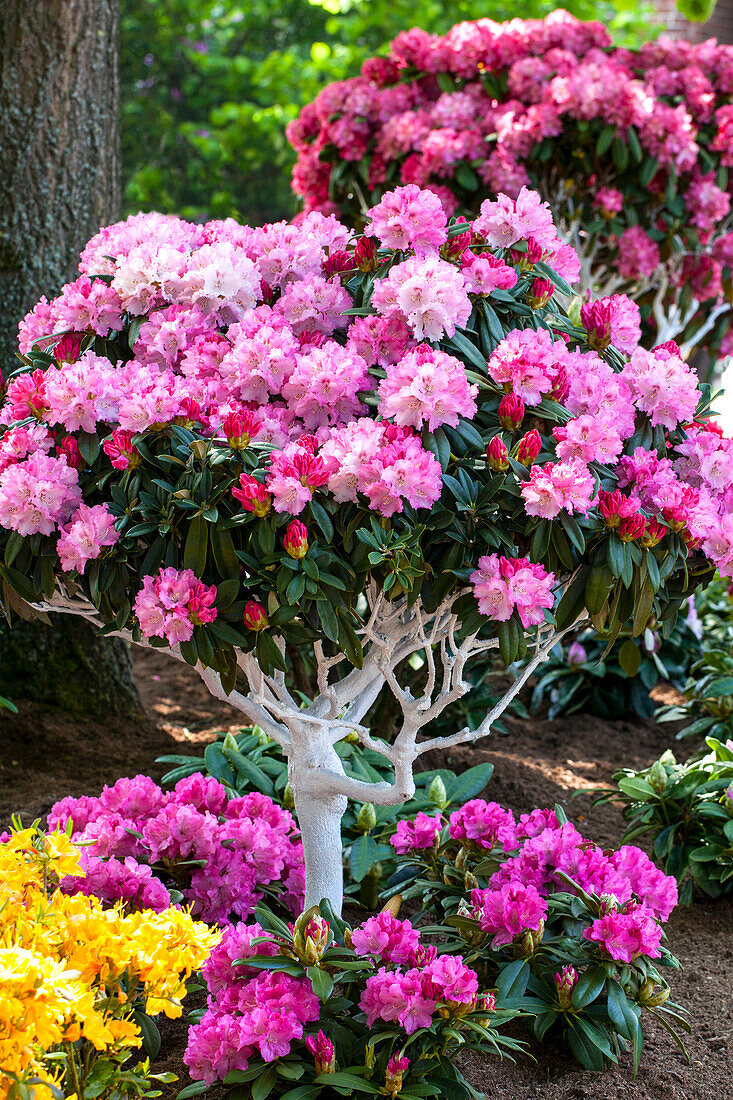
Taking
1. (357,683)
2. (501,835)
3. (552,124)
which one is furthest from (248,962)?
(552,124)

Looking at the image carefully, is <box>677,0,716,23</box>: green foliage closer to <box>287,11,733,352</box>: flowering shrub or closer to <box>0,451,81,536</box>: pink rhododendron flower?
<box>287,11,733,352</box>: flowering shrub

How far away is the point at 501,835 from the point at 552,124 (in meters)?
2.81

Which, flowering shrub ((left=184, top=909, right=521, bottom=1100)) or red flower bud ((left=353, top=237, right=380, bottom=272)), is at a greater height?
red flower bud ((left=353, top=237, right=380, bottom=272))

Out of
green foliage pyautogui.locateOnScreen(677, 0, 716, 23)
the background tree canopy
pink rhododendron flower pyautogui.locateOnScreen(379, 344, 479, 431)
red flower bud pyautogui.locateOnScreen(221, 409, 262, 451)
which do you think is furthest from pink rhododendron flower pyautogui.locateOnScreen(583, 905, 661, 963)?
the background tree canopy

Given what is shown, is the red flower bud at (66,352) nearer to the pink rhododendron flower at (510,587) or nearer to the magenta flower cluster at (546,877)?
the pink rhododendron flower at (510,587)

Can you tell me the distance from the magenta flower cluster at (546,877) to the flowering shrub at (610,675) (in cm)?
165

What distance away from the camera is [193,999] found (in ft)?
6.98

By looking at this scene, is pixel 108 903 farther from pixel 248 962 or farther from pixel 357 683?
pixel 357 683

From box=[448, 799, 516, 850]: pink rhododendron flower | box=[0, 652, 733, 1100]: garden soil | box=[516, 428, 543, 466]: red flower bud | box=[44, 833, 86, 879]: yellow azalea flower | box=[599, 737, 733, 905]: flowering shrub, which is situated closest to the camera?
box=[44, 833, 86, 879]: yellow azalea flower

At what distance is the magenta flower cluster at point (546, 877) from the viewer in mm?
1978

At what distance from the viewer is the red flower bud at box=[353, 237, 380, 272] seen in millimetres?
1931

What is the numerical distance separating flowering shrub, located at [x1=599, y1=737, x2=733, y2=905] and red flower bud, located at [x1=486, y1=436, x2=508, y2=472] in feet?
4.59

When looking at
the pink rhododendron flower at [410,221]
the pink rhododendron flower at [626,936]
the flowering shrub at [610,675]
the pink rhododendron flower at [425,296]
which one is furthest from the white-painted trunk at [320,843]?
the flowering shrub at [610,675]

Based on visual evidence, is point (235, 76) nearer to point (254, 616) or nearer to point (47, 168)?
point (47, 168)
